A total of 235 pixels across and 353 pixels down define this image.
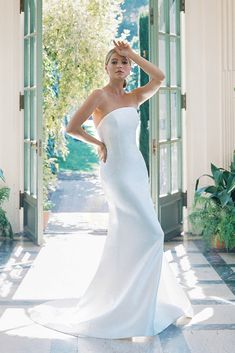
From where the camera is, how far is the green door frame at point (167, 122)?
20.4ft

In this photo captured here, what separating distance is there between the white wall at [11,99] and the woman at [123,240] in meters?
3.02

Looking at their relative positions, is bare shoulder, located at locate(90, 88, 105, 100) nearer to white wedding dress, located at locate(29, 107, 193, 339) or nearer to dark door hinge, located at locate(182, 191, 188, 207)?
white wedding dress, located at locate(29, 107, 193, 339)

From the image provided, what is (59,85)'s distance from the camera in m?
10.9

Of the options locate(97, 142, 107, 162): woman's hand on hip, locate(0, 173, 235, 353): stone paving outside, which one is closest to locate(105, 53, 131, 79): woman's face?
locate(97, 142, 107, 162): woman's hand on hip

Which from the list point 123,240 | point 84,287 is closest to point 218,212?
point 84,287

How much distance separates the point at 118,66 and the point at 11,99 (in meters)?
3.13

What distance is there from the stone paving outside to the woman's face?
141 centimetres

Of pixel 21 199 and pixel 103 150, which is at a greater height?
pixel 103 150

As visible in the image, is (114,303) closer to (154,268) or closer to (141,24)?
(154,268)

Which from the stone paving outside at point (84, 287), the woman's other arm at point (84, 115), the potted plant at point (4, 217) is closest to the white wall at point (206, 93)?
the stone paving outside at point (84, 287)

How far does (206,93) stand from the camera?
664 centimetres

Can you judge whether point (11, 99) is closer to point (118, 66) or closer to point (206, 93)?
point (206, 93)

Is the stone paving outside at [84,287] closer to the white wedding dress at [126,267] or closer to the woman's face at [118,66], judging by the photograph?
the white wedding dress at [126,267]

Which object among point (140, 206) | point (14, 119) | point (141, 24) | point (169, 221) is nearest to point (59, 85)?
point (141, 24)
